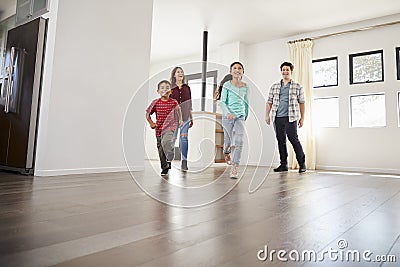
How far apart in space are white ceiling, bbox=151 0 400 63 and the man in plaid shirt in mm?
1395

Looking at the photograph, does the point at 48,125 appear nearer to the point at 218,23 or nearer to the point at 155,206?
the point at 155,206

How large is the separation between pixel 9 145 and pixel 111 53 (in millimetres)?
1292

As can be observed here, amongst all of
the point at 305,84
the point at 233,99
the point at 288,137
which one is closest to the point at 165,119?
the point at 233,99

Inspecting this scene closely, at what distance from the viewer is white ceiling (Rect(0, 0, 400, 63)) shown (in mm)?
4543

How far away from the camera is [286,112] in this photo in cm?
391

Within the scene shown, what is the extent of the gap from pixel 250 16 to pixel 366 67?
2.11 m

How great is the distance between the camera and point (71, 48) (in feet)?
8.87

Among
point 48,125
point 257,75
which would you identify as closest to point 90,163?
point 48,125

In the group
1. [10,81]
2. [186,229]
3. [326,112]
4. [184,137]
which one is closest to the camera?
[186,229]

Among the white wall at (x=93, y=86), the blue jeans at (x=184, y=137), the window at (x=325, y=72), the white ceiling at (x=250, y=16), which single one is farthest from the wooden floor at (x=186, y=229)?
the window at (x=325, y=72)

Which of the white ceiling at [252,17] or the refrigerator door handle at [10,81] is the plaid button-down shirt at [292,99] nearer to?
the white ceiling at [252,17]

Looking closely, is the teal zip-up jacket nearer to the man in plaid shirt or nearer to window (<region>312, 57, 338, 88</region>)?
the man in plaid shirt

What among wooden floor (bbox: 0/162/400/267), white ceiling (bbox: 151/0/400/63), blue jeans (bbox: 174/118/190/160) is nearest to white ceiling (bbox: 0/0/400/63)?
white ceiling (bbox: 151/0/400/63)

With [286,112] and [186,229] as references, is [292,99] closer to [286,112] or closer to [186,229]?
[286,112]
